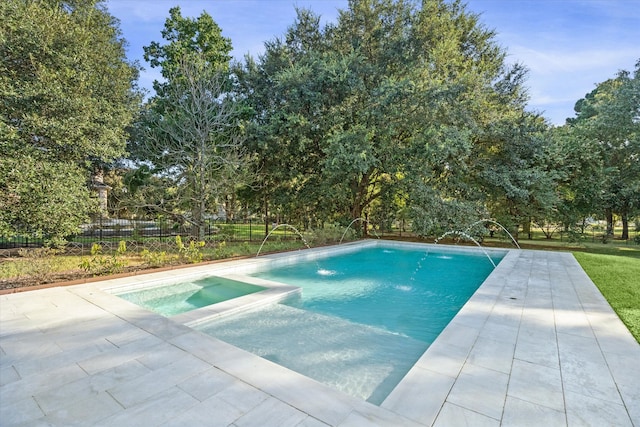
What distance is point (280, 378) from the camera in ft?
8.37

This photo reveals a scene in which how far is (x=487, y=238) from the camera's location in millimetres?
16641

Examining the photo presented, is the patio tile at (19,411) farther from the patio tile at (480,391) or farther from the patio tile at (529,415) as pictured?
the patio tile at (529,415)

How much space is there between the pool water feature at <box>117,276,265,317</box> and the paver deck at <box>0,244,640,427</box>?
1.18 m

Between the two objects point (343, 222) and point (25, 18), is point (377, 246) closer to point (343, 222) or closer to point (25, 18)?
point (343, 222)

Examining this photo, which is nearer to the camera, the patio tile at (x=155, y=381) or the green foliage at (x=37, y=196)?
the patio tile at (x=155, y=381)

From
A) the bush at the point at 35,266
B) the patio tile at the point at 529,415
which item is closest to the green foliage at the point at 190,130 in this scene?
the bush at the point at 35,266

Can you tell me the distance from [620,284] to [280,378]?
661 cm

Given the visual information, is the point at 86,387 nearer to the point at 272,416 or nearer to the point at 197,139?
the point at 272,416

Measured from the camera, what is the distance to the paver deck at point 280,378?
2.07 metres

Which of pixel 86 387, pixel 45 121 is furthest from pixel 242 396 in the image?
pixel 45 121

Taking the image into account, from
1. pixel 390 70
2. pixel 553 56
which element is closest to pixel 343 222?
pixel 390 70

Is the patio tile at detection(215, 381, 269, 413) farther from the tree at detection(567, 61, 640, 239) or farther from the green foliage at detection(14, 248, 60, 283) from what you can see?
the tree at detection(567, 61, 640, 239)

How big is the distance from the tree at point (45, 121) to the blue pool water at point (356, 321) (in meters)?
5.38

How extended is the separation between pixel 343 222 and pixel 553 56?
31.1 feet
